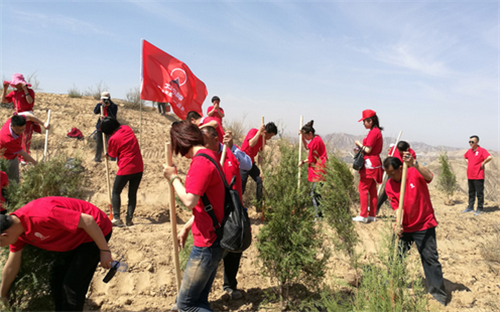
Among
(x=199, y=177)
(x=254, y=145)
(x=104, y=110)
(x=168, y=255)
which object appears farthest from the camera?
(x=104, y=110)

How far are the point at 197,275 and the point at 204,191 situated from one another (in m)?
0.70

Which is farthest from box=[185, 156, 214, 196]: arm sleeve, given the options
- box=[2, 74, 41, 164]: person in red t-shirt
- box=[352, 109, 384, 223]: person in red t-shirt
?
box=[2, 74, 41, 164]: person in red t-shirt

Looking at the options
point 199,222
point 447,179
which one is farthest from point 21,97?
point 447,179

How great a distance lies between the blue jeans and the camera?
261 cm

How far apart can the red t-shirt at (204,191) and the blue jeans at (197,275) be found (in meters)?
0.07

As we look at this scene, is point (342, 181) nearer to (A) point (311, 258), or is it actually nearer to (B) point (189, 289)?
(A) point (311, 258)

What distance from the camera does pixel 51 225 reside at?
2.60 m

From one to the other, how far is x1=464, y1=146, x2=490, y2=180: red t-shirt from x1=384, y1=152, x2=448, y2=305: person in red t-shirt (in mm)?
6408

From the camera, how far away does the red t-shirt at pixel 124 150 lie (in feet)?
17.8

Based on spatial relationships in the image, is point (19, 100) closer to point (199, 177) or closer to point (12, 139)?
Result: point (12, 139)

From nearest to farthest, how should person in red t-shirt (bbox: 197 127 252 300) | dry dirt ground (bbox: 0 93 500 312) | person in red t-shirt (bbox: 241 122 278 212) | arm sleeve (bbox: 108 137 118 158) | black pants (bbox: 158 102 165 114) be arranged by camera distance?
person in red t-shirt (bbox: 197 127 252 300)
dry dirt ground (bbox: 0 93 500 312)
arm sleeve (bbox: 108 137 118 158)
person in red t-shirt (bbox: 241 122 278 212)
black pants (bbox: 158 102 165 114)

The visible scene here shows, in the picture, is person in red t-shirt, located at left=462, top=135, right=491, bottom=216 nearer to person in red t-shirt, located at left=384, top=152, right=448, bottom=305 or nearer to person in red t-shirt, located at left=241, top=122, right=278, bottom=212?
person in red t-shirt, located at left=384, top=152, right=448, bottom=305

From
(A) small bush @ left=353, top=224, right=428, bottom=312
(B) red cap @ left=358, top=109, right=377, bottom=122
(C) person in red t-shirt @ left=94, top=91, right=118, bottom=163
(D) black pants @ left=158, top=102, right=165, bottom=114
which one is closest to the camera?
(A) small bush @ left=353, top=224, right=428, bottom=312

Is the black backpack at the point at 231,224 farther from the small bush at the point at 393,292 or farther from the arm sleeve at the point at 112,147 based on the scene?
the arm sleeve at the point at 112,147
